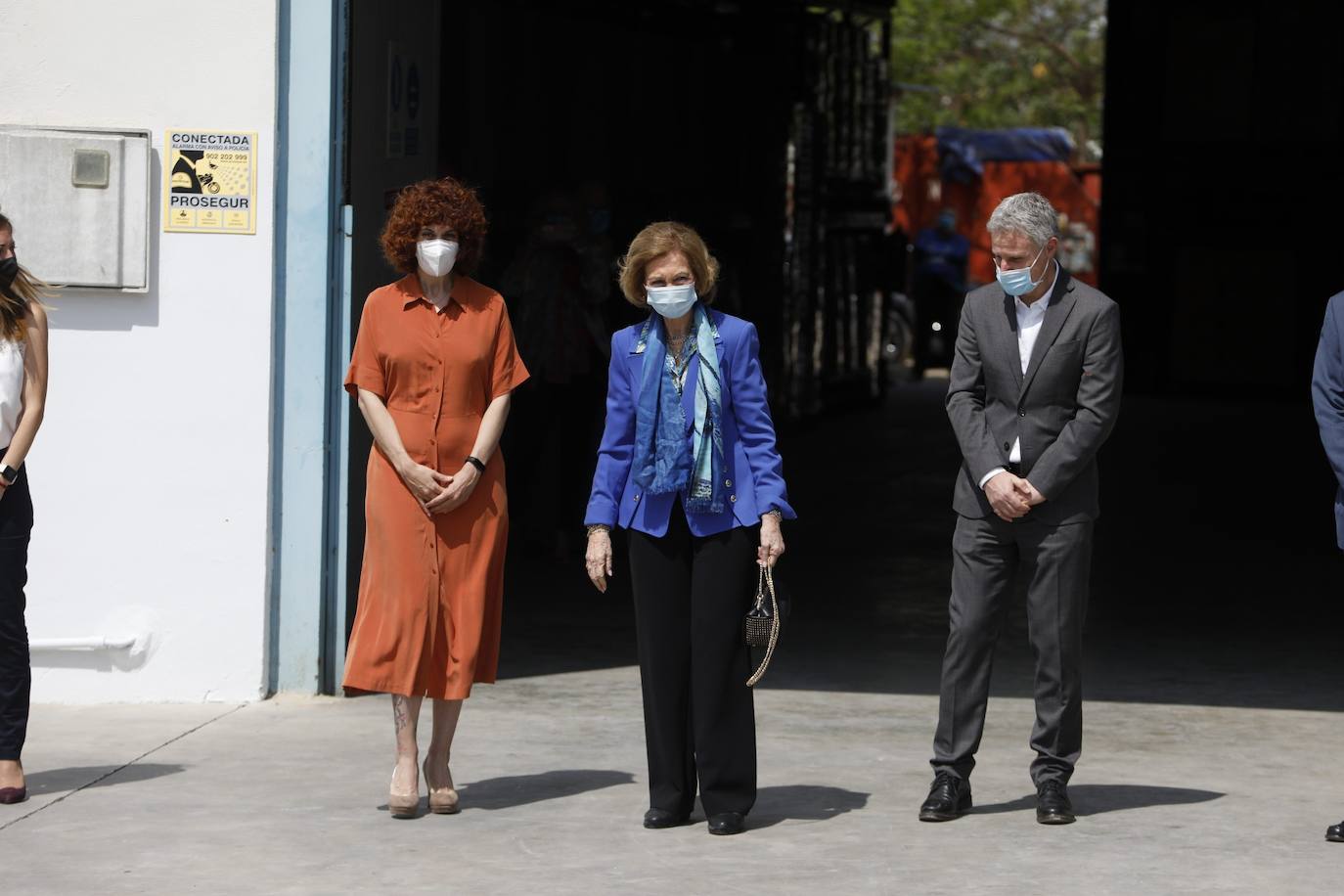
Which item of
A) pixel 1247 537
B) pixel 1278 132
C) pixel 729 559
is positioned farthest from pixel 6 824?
pixel 1278 132

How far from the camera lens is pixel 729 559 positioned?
647cm

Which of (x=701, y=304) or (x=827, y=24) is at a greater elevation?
(x=827, y=24)

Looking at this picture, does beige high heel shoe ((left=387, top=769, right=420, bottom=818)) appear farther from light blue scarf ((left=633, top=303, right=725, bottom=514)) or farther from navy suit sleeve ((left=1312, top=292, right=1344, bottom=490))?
navy suit sleeve ((left=1312, top=292, right=1344, bottom=490))

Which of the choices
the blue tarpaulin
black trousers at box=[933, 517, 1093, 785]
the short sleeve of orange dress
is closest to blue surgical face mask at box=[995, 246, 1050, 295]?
black trousers at box=[933, 517, 1093, 785]

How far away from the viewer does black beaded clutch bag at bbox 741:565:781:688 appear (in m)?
6.38

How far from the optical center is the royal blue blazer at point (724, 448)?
21.2ft

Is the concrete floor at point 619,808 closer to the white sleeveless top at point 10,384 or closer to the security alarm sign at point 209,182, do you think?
the white sleeveless top at point 10,384

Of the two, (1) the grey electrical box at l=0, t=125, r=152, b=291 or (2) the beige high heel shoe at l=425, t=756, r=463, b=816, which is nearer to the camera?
(2) the beige high heel shoe at l=425, t=756, r=463, b=816

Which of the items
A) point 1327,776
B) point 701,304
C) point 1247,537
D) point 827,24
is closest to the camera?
point 701,304

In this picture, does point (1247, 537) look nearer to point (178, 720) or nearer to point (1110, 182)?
point (178, 720)

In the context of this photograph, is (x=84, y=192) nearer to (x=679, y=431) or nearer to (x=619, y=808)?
(x=679, y=431)

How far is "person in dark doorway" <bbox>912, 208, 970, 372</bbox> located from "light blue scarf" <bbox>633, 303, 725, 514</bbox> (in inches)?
1023

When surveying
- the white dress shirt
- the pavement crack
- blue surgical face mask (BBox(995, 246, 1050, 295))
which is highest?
blue surgical face mask (BBox(995, 246, 1050, 295))

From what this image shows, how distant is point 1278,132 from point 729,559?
87.5 ft
